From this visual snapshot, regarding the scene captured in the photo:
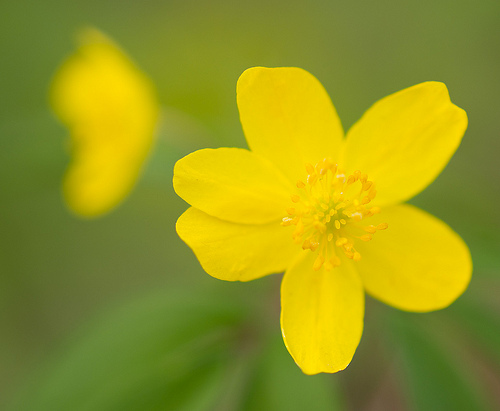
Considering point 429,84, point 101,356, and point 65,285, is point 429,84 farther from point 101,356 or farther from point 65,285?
point 65,285

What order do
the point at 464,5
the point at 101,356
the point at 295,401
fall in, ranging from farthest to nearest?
the point at 464,5 < the point at 101,356 < the point at 295,401

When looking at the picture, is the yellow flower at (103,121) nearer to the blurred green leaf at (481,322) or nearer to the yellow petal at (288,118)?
the yellow petal at (288,118)

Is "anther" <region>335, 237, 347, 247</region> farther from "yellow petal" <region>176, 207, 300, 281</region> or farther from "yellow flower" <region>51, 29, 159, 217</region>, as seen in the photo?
"yellow flower" <region>51, 29, 159, 217</region>

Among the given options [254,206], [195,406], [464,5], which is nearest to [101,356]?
[195,406]

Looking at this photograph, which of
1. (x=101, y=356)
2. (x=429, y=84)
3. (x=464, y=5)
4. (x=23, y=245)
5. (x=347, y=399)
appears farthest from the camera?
(x=464, y=5)

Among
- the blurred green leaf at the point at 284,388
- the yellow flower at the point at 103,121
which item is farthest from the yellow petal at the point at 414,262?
the yellow flower at the point at 103,121

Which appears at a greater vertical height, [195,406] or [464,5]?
[464,5]

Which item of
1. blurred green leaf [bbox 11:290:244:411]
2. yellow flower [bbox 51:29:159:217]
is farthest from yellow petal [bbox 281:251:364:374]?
yellow flower [bbox 51:29:159:217]
